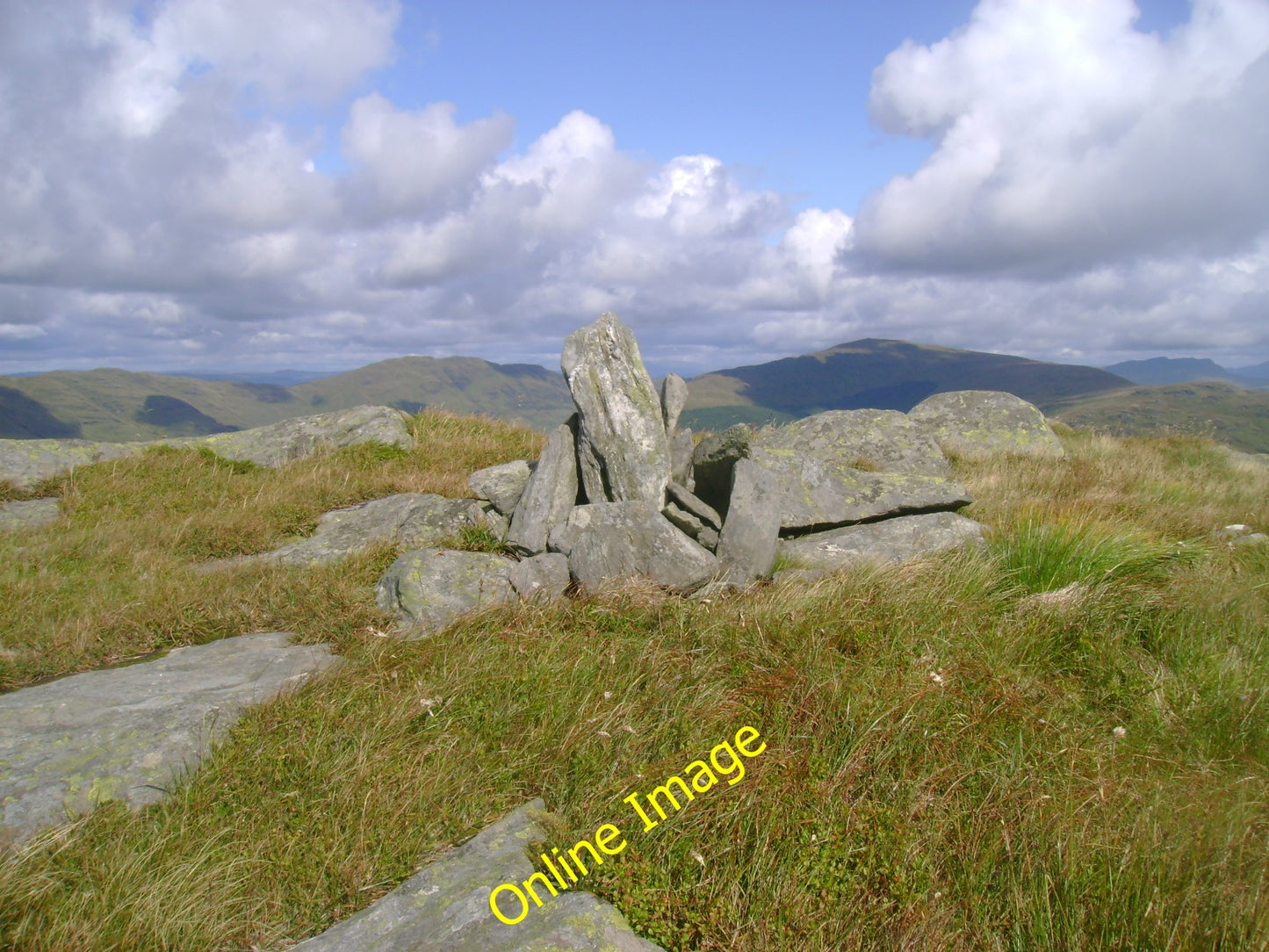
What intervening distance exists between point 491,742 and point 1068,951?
3.83 meters

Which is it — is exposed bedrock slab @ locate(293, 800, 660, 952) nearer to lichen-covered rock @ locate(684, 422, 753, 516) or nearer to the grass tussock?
the grass tussock

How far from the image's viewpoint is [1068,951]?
3721 mm

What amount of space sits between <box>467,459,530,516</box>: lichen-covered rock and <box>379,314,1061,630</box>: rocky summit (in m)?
0.02

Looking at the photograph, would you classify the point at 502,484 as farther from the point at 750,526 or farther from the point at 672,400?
the point at 750,526

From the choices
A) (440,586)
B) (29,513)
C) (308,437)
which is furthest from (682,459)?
(29,513)

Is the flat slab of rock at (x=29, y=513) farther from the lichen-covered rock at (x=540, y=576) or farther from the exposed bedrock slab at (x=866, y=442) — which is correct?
the exposed bedrock slab at (x=866, y=442)

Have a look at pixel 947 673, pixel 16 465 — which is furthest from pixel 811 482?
pixel 16 465

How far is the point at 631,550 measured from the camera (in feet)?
27.6

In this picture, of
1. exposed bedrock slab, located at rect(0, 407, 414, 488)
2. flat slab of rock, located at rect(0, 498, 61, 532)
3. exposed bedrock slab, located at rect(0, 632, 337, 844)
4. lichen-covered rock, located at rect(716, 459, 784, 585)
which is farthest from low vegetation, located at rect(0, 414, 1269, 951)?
exposed bedrock slab, located at rect(0, 407, 414, 488)

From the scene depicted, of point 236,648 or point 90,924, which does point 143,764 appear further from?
point 236,648

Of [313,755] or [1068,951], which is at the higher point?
[313,755]

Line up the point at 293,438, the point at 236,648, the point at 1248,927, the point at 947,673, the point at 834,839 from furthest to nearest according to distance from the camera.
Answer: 1. the point at 293,438
2. the point at 236,648
3. the point at 947,673
4. the point at 834,839
5. the point at 1248,927

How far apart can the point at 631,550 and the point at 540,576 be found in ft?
3.69

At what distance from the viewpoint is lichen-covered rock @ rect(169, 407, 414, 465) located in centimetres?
1400
